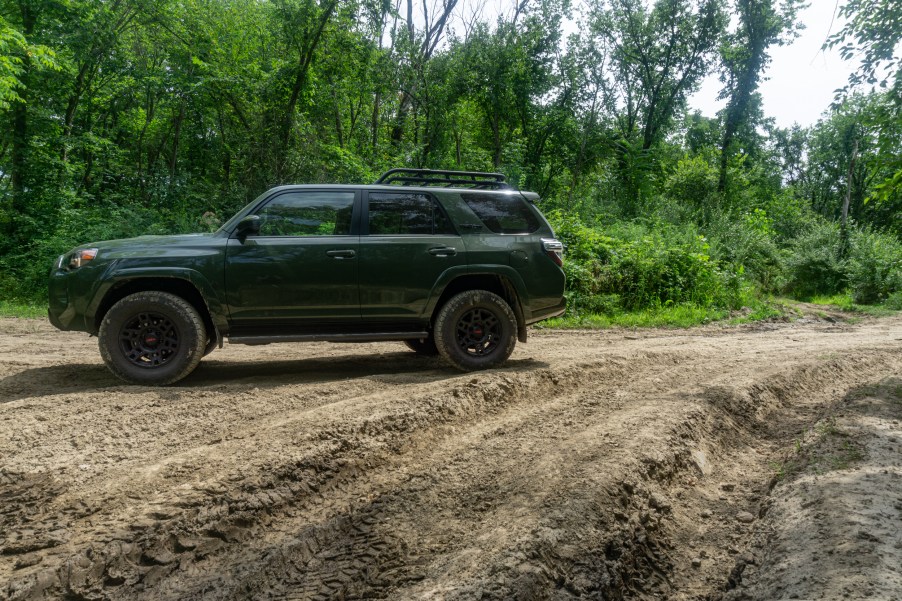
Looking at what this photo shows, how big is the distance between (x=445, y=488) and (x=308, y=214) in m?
3.45

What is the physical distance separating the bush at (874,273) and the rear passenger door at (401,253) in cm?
1635

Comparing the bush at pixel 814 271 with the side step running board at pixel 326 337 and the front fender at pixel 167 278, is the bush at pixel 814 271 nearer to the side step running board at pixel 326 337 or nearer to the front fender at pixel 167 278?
the side step running board at pixel 326 337

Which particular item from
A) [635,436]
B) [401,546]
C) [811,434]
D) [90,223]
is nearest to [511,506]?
[401,546]

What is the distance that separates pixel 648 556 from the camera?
2.87 meters

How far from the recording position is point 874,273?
55.1ft

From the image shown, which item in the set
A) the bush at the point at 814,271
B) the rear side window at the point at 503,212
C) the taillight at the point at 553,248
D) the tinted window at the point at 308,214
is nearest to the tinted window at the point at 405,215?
the tinted window at the point at 308,214

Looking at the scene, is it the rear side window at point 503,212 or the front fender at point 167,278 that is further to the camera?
the rear side window at point 503,212

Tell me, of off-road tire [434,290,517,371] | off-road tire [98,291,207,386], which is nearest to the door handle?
off-road tire [434,290,517,371]

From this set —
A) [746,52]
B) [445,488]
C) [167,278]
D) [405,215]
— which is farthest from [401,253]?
[746,52]

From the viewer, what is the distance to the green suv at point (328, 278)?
5273mm

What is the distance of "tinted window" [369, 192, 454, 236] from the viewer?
5.93 metres

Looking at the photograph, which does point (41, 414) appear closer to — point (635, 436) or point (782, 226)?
point (635, 436)

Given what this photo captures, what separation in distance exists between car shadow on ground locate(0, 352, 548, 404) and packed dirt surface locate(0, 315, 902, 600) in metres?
0.06

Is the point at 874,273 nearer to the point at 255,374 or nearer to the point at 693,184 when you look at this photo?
the point at 693,184
